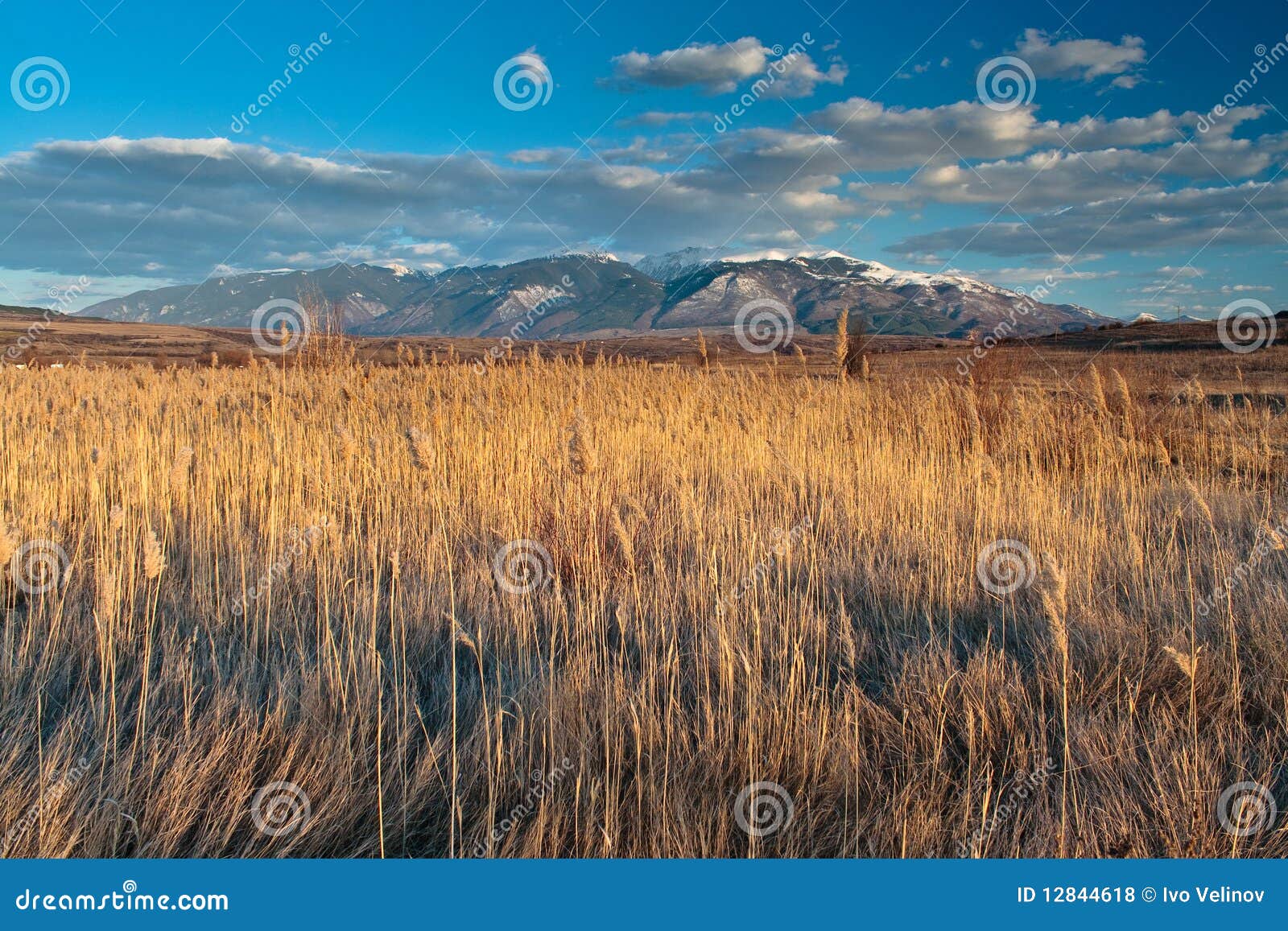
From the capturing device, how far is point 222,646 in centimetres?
261

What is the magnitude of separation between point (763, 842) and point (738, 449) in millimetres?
4337

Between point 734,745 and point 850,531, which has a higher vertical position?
point 850,531

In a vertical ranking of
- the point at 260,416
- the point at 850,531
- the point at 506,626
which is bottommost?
the point at 506,626

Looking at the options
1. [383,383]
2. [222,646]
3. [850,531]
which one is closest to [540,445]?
[850,531]

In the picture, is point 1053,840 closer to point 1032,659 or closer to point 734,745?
point 734,745

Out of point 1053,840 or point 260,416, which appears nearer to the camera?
point 1053,840

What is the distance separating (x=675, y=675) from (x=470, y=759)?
0.63m

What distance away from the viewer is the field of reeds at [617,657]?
1.67 m

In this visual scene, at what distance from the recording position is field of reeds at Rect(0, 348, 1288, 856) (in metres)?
1.67

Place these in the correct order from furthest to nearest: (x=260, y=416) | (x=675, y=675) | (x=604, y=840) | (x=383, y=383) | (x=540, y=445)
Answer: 1. (x=383, y=383)
2. (x=260, y=416)
3. (x=540, y=445)
4. (x=675, y=675)
5. (x=604, y=840)

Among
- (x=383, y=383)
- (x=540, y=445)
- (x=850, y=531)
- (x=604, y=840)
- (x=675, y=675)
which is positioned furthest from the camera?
(x=383, y=383)

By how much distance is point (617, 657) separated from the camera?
233 centimetres

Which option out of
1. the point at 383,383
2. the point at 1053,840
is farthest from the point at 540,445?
the point at 383,383

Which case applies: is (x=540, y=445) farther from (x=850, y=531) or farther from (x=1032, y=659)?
(x=1032, y=659)
